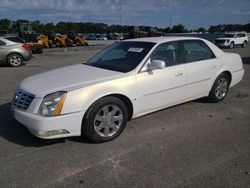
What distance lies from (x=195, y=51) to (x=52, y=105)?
2971mm

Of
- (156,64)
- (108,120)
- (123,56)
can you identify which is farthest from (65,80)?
(156,64)

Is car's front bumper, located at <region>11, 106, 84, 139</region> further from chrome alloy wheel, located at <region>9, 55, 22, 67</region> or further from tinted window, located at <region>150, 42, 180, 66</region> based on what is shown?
chrome alloy wheel, located at <region>9, 55, 22, 67</region>

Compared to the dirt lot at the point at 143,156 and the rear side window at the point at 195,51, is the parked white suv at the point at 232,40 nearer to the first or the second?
the rear side window at the point at 195,51

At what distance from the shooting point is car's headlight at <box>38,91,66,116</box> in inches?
126

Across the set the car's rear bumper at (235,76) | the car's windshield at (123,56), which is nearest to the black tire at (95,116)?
the car's windshield at (123,56)

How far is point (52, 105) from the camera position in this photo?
10.6ft

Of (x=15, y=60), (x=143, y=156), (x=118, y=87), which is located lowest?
(x=143, y=156)

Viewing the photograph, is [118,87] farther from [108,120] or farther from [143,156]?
[143,156]

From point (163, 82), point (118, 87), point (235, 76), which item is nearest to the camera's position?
point (118, 87)

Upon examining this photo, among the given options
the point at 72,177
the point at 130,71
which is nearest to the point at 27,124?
the point at 72,177

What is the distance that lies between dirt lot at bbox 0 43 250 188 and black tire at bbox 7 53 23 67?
7674 mm

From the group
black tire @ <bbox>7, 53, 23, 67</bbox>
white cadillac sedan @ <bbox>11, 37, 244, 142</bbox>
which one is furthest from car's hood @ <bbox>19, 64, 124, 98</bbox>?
black tire @ <bbox>7, 53, 23, 67</bbox>

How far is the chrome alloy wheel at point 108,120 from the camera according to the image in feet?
11.7

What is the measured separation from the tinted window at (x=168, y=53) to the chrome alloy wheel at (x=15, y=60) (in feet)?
30.3
